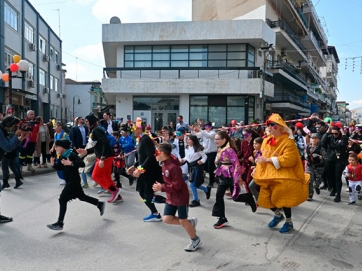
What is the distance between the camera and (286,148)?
4.76m

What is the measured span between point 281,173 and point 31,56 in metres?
29.1

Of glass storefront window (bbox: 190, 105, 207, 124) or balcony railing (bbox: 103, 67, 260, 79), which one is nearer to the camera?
balcony railing (bbox: 103, 67, 260, 79)

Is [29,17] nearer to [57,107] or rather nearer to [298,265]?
[57,107]

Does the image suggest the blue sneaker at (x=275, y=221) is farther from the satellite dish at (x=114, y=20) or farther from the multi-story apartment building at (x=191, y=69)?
the satellite dish at (x=114, y=20)

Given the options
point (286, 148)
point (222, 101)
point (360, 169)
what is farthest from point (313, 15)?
point (286, 148)

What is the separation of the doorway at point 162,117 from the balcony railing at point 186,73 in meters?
2.73

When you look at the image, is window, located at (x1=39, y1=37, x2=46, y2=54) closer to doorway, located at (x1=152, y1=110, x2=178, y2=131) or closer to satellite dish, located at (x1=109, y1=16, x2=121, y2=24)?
satellite dish, located at (x1=109, y1=16, x2=121, y2=24)

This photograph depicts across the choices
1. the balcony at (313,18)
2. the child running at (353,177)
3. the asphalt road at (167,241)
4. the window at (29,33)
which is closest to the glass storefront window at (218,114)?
the child running at (353,177)

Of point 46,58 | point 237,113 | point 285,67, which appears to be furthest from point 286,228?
point 46,58

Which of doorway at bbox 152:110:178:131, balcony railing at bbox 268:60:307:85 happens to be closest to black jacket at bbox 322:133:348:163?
doorway at bbox 152:110:178:131

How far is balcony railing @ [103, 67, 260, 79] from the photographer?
23.2 meters

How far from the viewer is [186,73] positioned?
77.9ft

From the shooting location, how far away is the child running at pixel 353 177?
7.17 meters

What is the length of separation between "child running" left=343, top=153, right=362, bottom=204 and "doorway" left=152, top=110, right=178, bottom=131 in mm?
17483
